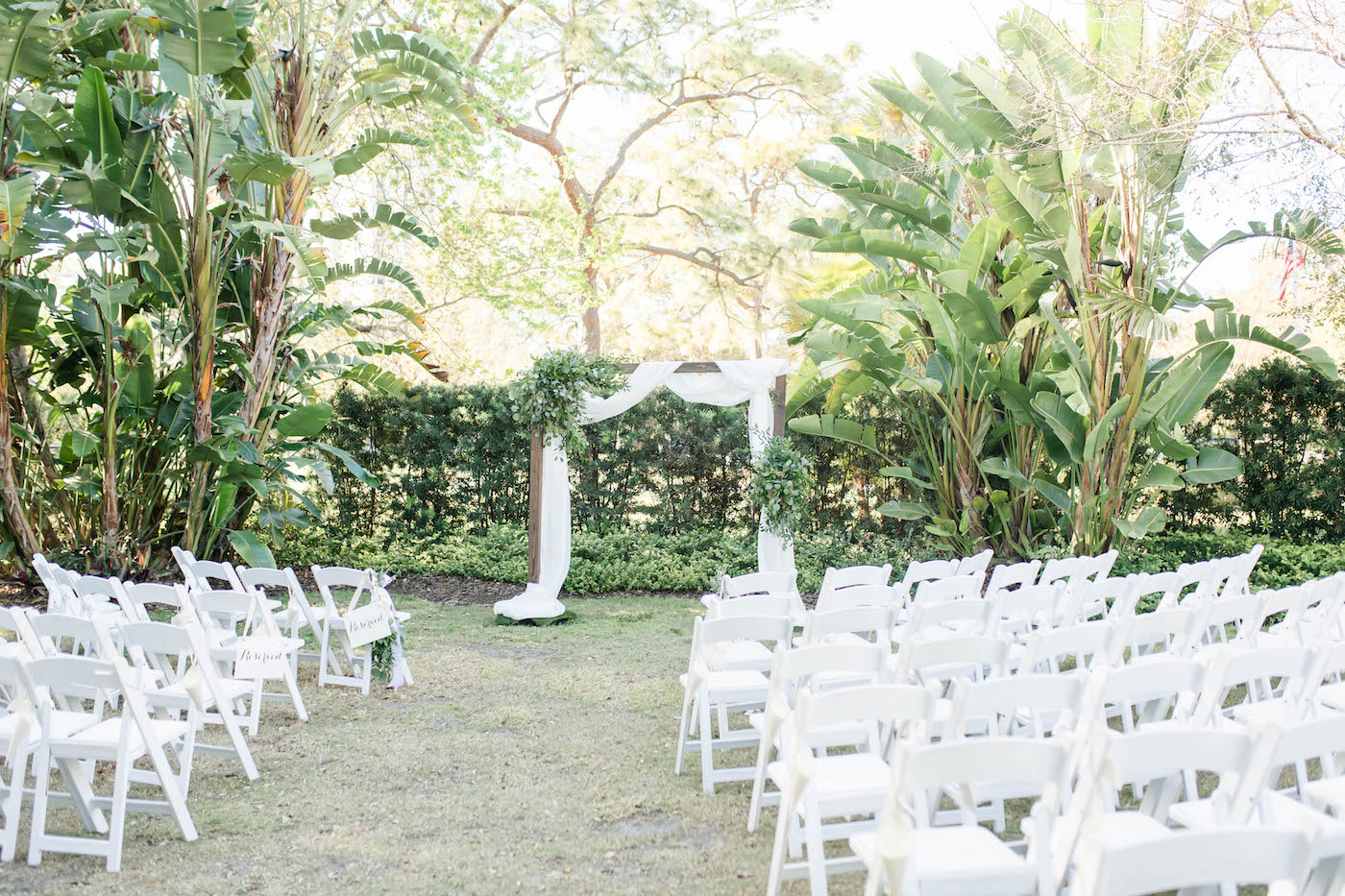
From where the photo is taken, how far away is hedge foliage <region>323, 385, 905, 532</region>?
1047cm

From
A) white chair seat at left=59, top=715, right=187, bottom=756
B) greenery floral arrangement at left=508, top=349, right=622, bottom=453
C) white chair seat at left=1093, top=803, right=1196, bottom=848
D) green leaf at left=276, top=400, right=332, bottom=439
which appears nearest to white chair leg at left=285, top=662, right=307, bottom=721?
white chair seat at left=59, top=715, right=187, bottom=756

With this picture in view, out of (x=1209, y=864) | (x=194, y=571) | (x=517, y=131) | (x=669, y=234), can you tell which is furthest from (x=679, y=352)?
(x=1209, y=864)

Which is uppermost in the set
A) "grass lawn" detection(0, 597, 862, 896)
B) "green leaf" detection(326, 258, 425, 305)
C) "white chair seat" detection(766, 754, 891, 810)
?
"green leaf" detection(326, 258, 425, 305)

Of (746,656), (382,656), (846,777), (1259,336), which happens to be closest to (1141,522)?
(1259,336)

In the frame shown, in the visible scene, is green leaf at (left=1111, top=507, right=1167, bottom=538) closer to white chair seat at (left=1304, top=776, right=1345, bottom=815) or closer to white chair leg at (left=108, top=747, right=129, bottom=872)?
white chair seat at (left=1304, top=776, right=1345, bottom=815)

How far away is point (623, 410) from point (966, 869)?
6.65 metres

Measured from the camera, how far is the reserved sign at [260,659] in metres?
4.97

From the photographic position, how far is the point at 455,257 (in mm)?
12883

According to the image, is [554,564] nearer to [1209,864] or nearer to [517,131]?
[1209,864]

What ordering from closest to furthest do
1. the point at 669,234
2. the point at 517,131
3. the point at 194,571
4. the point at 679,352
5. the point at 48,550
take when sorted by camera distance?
1. the point at 194,571
2. the point at 48,550
3. the point at 517,131
4. the point at 669,234
5. the point at 679,352

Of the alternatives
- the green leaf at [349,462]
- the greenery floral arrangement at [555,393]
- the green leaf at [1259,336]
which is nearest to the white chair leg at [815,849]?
the greenery floral arrangement at [555,393]

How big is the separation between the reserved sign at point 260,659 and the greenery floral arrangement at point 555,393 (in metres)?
3.47

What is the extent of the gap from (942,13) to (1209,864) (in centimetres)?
808

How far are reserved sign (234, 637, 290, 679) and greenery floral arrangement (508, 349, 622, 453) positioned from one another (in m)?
3.47
